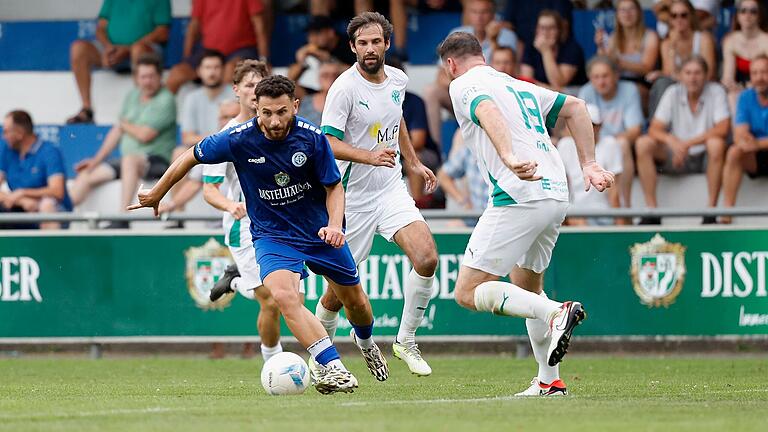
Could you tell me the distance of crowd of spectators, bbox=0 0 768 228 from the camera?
51.8 feet

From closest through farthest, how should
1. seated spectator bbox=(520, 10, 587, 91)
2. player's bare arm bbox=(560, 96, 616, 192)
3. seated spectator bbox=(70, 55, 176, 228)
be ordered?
player's bare arm bbox=(560, 96, 616, 192) → seated spectator bbox=(520, 10, 587, 91) → seated spectator bbox=(70, 55, 176, 228)

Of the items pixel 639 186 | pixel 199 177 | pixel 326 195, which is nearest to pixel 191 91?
pixel 199 177

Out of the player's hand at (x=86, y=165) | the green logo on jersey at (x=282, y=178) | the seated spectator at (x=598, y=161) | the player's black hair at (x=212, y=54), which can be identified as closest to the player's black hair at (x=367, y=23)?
the green logo on jersey at (x=282, y=178)

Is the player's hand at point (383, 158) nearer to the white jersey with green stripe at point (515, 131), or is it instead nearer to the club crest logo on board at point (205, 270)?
the white jersey with green stripe at point (515, 131)

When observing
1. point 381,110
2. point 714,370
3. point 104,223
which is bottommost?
point 714,370

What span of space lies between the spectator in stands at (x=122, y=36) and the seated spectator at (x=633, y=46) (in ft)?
18.4

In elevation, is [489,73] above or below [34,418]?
above

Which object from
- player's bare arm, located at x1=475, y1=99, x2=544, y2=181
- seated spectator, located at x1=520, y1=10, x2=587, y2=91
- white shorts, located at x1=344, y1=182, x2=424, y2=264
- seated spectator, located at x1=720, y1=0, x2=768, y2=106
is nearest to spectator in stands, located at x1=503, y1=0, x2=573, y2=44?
seated spectator, located at x1=520, y1=10, x2=587, y2=91

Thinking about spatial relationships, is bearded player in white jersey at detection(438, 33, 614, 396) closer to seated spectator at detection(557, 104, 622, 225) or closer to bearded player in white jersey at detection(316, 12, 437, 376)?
bearded player in white jersey at detection(316, 12, 437, 376)

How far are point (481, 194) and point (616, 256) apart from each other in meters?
1.87

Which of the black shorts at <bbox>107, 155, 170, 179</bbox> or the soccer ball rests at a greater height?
the black shorts at <bbox>107, 155, 170, 179</bbox>

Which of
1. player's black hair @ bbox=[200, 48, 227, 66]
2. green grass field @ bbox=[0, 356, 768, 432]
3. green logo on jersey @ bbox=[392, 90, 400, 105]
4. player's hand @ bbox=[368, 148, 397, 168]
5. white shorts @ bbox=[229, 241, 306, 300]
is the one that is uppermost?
player's black hair @ bbox=[200, 48, 227, 66]

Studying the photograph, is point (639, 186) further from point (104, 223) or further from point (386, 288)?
point (104, 223)

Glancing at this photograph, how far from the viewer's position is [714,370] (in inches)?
504
